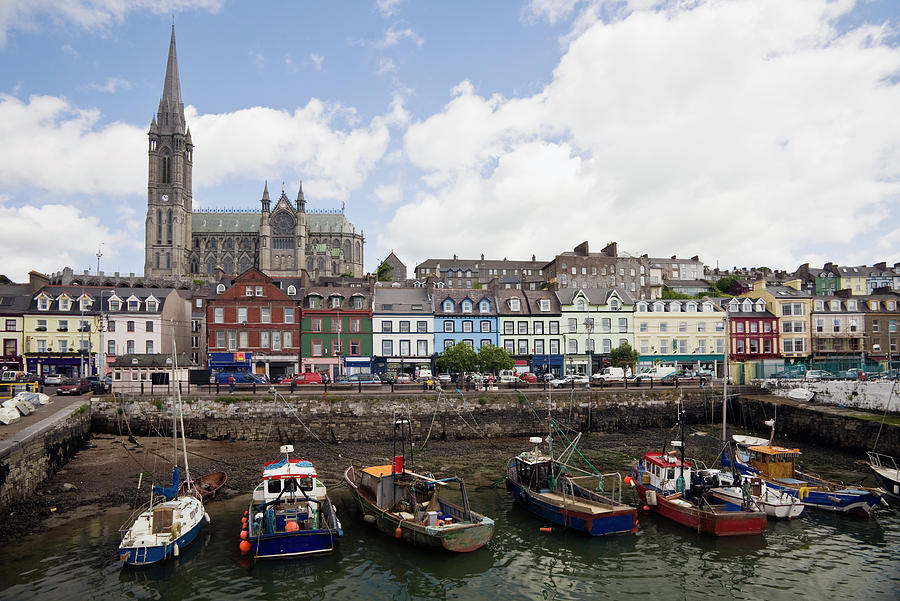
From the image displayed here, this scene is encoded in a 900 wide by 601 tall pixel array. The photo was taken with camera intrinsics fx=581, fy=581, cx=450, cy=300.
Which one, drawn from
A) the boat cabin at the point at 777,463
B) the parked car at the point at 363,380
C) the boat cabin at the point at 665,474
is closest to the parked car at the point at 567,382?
the parked car at the point at 363,380

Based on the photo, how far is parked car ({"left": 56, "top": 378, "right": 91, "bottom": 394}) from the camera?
4328 centimetres

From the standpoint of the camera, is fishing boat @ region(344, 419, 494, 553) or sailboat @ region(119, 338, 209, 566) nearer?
sailboat @ region(119, 338, 209, 566)

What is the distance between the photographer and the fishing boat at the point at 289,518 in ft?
60.9

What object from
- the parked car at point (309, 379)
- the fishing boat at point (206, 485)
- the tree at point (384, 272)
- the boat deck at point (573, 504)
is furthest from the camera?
the tree at point (384, 272)

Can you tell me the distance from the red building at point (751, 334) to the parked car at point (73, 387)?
2472 inches

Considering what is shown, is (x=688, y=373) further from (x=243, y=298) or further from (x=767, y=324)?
(x=243, y=298)

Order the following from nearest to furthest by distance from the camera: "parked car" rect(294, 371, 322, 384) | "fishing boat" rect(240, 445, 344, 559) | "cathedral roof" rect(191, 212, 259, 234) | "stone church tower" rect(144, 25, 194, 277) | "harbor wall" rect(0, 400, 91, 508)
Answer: "fishing boat" rect(240, 445, 344, 559) < "harbor wall" rect(0, 400, 91, 508) < "parked car" rect(294, 371, 322, 384) < "stone church tower" rect(144, 25, 194, 277) < "cathedral roof" rect(191, 212, 259, 234)

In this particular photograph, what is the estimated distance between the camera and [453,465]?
31656 mm

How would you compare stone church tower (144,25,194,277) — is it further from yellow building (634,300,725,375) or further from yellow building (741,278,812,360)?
yellow building (741,278,812,360)

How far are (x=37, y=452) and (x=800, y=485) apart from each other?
3295 cm

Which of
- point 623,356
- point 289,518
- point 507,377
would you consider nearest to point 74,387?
point 289,518

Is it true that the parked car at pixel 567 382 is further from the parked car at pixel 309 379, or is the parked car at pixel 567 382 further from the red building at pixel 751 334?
the red building at pixel 751 334

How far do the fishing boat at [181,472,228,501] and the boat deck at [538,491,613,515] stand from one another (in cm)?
1377

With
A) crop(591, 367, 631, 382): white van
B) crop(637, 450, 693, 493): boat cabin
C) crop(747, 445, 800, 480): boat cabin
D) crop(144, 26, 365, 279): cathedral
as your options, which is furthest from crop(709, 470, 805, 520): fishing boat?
crop(144, 26, 365, 279): cathedral
